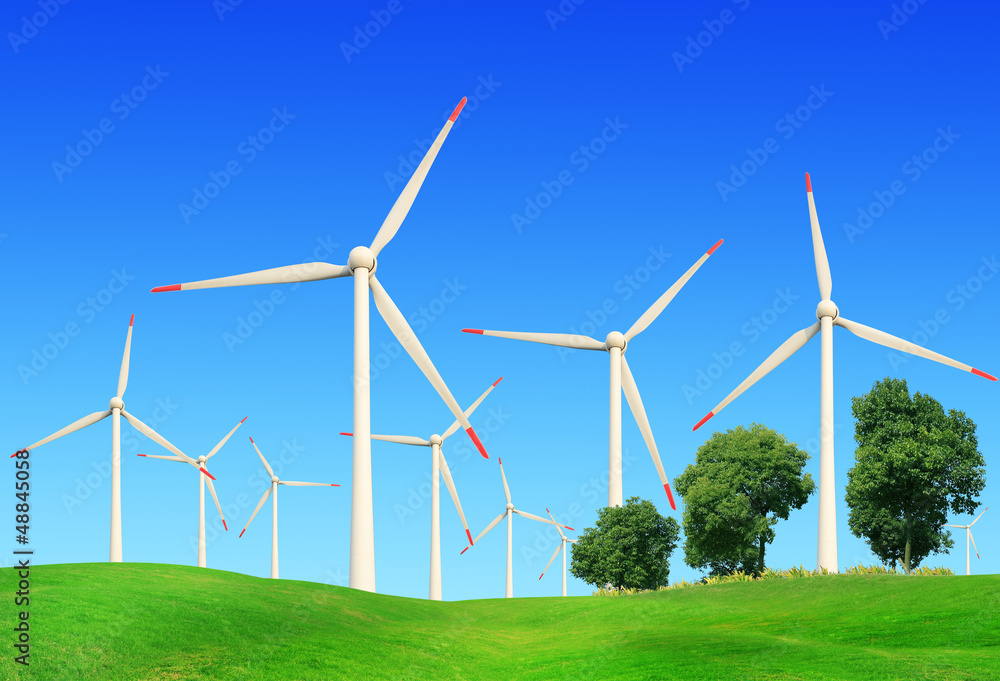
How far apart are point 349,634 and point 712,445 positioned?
2021 inches

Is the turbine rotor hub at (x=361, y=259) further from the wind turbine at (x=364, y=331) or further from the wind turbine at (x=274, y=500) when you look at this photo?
the wind turbine at (x=274, y=500)

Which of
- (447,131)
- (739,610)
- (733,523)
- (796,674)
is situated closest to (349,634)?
(796,674)

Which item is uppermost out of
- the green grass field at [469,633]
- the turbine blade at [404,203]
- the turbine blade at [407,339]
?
the turbine blade at [404,203]

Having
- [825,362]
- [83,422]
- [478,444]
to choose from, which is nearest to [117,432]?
[83,422]

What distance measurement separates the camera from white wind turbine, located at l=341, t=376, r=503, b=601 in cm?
9188

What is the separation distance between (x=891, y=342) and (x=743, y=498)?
59.0 feet

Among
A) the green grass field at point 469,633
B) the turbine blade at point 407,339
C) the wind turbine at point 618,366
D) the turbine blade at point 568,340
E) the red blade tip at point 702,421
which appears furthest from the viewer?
the turbine blade at point 568,340

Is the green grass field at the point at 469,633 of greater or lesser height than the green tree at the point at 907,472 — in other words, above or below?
below

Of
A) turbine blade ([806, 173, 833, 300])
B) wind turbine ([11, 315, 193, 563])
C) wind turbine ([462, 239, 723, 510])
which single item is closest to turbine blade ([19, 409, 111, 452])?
wind turbine ([11, 315, 193, 563])

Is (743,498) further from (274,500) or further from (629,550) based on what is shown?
(274,500)

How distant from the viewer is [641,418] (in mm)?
81000

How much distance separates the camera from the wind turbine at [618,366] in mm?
A: 78812

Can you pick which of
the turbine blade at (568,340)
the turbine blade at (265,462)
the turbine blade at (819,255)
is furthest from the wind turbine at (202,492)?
the turbine blade at (819,255)

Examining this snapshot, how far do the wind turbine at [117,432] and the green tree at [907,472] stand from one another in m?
66.4
